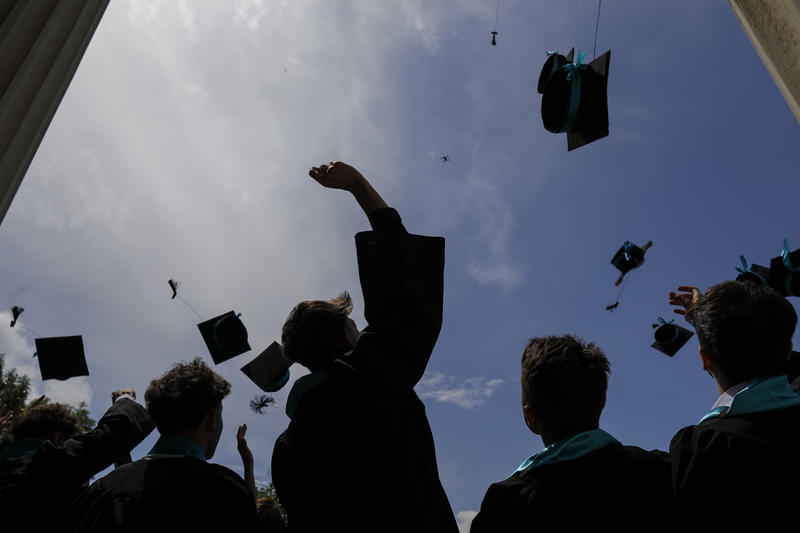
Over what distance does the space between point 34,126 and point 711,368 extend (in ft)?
10.8

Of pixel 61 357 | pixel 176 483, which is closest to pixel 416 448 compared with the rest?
pixel 176 483

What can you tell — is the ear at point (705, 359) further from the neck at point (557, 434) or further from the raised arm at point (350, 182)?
the raised arm at point (350, 182)

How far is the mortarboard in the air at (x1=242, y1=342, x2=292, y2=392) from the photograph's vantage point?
417cm

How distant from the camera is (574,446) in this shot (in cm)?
159

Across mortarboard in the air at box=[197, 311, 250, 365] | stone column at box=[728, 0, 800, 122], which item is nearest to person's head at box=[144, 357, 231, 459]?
mortarboard in the air at box=[197, 311, 250, 365]

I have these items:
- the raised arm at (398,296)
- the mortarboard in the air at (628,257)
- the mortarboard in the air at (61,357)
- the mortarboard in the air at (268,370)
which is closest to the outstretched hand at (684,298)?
the raised arm at (398,296)

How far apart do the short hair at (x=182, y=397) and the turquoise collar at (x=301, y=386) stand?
45cm

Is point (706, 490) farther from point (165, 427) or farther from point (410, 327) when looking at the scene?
point (165, 427)

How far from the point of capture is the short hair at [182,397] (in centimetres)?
199

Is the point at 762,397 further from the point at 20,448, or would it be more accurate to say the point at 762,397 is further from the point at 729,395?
the point at 20,448

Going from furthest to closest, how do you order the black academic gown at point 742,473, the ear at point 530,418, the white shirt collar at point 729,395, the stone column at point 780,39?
the stone column at point 780,39, the ear at point 530,418, the white shirt collar at point 729,395, the black academic gown at point 742,473

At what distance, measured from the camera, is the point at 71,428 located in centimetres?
274

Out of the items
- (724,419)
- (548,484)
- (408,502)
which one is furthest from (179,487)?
(724,419)

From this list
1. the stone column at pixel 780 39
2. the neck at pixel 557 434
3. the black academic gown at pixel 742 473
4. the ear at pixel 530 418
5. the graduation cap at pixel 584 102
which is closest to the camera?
the black academic gown at pixel 742 473
